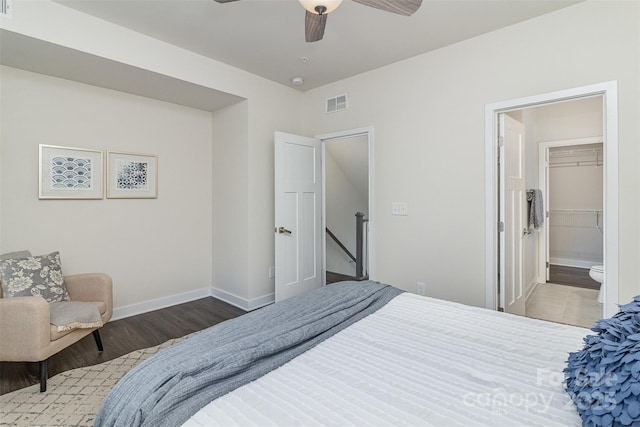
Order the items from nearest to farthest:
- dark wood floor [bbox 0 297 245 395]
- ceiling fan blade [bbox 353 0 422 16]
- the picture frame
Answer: ceiling fan blade [bbox 353 0 422 16] < dark wood floor [bbox 0 297 245 395] < the picture frame

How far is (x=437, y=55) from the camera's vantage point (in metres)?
2.98

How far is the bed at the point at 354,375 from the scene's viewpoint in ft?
3.07

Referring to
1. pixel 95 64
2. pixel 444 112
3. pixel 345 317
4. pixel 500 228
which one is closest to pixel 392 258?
pixel 500 228

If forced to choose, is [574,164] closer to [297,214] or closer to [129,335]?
[297,214]

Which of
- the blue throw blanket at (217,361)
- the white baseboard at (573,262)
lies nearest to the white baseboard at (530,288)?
the white baseboard at (573,262)

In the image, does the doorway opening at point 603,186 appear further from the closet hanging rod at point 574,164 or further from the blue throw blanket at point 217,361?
the closet hanging rod at point 574,164

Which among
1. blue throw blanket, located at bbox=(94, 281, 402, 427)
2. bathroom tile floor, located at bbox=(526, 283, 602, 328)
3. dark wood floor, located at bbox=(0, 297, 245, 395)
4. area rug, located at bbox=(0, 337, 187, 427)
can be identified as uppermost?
blue throw blanket, located at bbox=(94, 281, 402, 427)

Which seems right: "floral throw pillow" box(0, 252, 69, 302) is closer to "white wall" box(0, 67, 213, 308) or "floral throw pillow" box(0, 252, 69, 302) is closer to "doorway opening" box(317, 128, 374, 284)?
"white wall" box(0, 67, 213, 308)

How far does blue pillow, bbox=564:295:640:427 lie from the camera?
78 cm

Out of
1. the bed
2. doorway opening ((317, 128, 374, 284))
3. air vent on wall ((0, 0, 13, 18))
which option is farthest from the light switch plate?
air vent on wall ((0, 0, 13, 18))

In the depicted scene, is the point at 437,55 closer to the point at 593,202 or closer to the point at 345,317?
the point at 345,317

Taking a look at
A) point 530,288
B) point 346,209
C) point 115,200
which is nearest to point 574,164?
point 530,288

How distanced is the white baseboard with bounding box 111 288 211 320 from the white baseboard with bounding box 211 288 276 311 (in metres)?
0.20

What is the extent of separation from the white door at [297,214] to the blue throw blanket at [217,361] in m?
1.82
